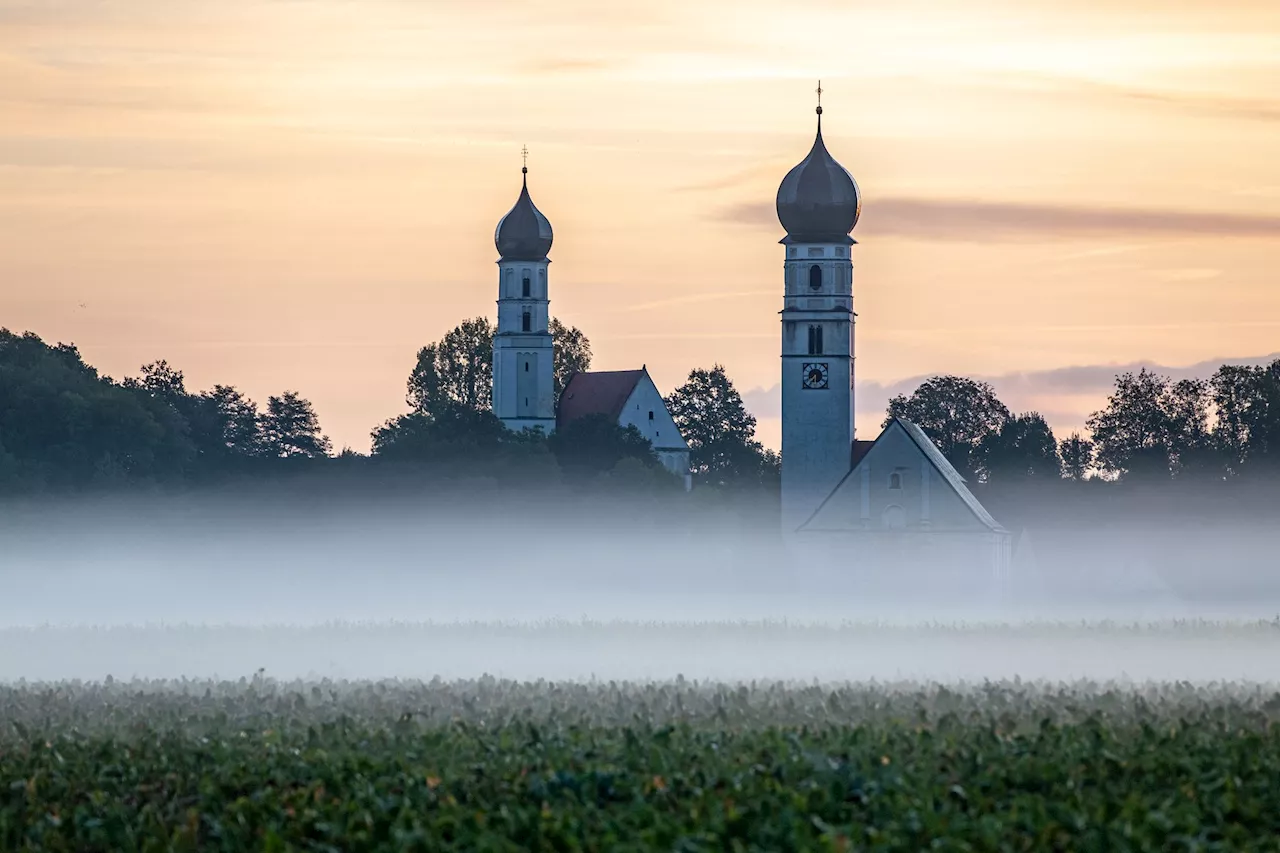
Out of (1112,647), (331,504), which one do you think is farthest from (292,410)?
(1112,647)

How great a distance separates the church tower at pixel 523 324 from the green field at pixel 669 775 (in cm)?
13467

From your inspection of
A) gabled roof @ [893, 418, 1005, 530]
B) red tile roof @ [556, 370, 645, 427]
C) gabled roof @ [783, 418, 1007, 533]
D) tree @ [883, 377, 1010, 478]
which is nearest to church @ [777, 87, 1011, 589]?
gabled roof @ [783, 418, 1007, 533]

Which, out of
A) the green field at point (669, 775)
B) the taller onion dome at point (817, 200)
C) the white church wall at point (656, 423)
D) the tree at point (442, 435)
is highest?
the taller onion dome at point (817, 200)

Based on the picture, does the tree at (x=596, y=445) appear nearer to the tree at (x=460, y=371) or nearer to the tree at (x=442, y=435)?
the tree at (x=442, y=435)

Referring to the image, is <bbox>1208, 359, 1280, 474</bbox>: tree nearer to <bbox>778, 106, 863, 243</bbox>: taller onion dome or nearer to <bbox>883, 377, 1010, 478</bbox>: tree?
<bbox>883, 377, 1010, 478</bbox>: tree

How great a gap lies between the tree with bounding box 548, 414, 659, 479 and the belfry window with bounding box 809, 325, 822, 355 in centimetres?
2595

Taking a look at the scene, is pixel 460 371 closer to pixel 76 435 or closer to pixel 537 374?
pixel 537 374

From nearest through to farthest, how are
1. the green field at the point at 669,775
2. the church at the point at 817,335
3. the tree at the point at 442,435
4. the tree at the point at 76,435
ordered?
the green field at the point at 669,775, the tree at the point at 76,435, the church at the point at 817,335, the tree at the point at 442,435

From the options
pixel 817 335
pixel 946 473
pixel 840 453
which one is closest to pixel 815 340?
pixel 817 335

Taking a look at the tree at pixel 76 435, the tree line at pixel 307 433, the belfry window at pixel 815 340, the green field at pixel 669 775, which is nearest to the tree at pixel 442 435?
the tree line at pixel 307 433

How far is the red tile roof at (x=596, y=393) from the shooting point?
6358 inches

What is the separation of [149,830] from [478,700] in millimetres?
7426

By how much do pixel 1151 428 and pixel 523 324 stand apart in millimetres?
49626

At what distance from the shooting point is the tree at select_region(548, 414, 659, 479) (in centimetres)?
13938
